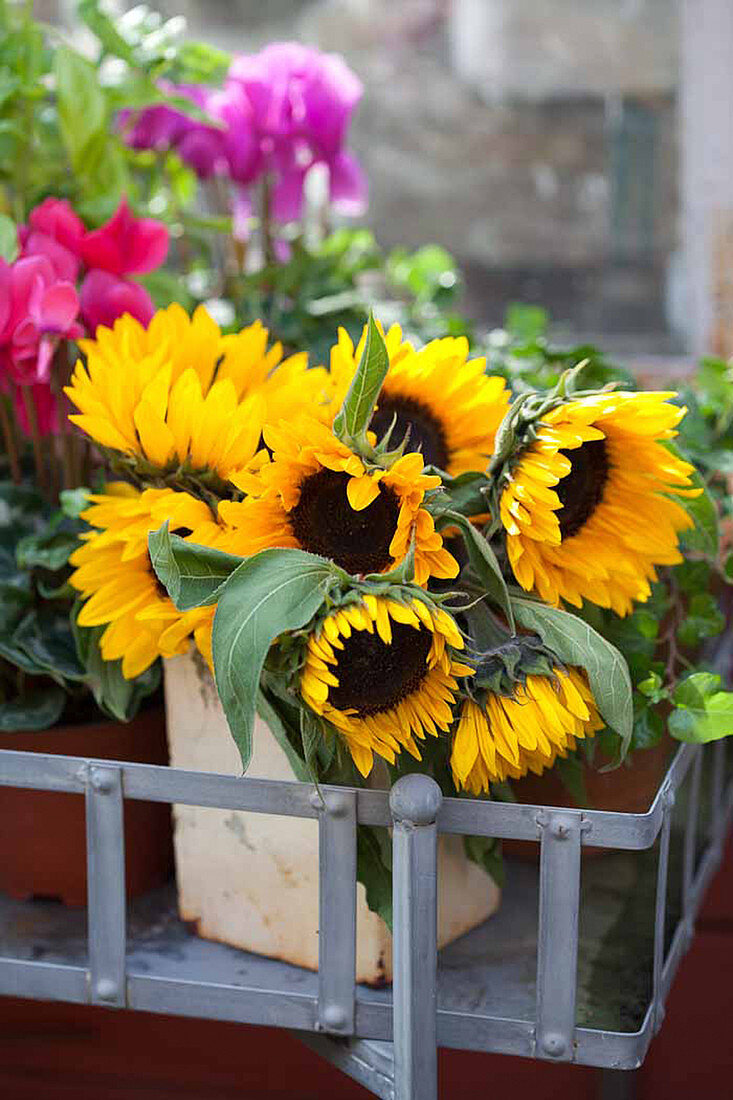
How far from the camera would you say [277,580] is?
37 cm

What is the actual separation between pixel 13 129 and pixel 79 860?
368 millimetres

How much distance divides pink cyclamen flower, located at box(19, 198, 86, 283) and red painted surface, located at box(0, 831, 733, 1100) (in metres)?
0.36

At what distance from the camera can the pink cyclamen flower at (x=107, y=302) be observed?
53 cm

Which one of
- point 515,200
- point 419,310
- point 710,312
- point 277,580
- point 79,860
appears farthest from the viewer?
point 515,200

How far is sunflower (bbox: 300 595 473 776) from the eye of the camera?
0.36 m

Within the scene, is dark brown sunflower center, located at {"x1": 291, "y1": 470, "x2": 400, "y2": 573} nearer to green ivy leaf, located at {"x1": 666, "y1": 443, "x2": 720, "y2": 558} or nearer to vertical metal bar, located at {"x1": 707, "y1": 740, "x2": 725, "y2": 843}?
green ivy leaf, located at {"x1": 666, "y1": 443, "x2": 720, "y2": 558}

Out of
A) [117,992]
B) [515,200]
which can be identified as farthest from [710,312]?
[117,992]

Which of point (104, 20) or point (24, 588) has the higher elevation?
point (104, 20)

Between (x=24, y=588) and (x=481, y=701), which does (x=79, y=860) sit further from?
(x=481, y=701)

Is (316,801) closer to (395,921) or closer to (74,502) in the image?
(395,921)

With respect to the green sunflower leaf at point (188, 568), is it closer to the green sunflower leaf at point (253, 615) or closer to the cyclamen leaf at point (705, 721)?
the green sunflower leaf at point (253, 615)

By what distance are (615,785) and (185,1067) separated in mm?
266

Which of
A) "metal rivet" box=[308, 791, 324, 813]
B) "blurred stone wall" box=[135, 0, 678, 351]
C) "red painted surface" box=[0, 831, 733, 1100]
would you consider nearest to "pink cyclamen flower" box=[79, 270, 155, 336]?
"metal rivet" box=[308, 791, 324, 813]

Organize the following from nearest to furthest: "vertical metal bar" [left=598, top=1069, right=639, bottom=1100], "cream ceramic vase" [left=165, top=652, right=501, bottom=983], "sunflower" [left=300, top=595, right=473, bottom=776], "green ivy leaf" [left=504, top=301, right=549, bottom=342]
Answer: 1. "sunflower" [left=300, top=595, right=473, bottom=776]
2. "cream ceramic vase" [left=165, top=652, right=501, bottom=983]
3. "vertical metal bar" [left=598, top=1069, right=639, bottom=1100]
4. "green ivy leaf" [left=504, top=301, right=549, bottom=342]
